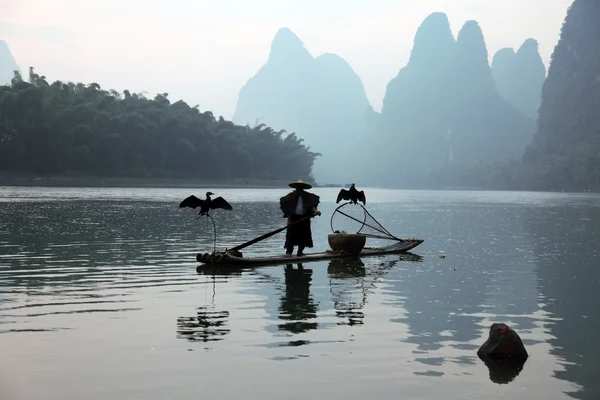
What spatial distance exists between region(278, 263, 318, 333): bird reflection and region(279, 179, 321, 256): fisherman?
1624 mm

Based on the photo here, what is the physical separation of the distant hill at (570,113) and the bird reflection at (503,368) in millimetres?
135446

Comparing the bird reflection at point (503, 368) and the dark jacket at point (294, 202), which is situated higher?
the dark jacket at point (294, 202)

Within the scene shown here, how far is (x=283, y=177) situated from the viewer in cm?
13575

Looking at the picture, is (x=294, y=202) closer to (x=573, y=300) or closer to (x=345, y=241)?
(x=345, y=241)

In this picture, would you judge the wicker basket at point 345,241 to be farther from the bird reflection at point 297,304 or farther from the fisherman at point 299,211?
the bird reflection at point 297,304

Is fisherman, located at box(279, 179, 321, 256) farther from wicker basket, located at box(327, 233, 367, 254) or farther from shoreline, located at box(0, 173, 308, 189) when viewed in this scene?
Answer: shoreline, located at box(0, 173, 308, 189)

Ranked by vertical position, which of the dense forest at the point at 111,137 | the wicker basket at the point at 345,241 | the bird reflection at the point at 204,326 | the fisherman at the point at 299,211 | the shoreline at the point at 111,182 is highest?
the dense forest at the point at 111,137

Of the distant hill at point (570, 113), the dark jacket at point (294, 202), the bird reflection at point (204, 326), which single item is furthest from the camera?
the distant hill at point (570, 113)

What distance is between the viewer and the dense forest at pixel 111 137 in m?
81.6

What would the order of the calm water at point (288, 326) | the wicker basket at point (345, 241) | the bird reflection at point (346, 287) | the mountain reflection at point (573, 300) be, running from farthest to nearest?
the wicker basket at point (345, 241) → the bird reflection at point (346, 287) → the mountain reflection at point (573, 300) → the calm water at point (288, 326)

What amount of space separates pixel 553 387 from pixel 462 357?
1.26m

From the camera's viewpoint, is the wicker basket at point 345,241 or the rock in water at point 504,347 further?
the wicker basket at point 345,241

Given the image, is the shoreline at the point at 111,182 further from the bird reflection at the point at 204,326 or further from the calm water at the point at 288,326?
the bird reflection at the point at 204,326

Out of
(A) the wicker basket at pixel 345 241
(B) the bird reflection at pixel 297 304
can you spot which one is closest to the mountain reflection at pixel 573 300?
(B) the bird reflection at pixel 297 304
